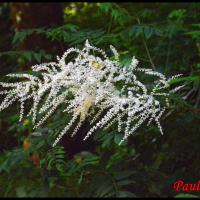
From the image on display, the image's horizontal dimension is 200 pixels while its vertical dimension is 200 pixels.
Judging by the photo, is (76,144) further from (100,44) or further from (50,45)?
(50,45)

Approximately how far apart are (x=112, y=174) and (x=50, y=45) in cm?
272

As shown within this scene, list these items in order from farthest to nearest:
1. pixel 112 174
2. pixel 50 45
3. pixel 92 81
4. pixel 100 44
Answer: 1. pixel 50 45
2. pixel 100 44
3. pixel 112 174
4. pixel 92 81

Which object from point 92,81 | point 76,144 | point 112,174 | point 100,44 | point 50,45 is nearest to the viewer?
point 92,81

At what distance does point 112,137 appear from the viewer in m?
3.38

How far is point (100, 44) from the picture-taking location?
14.0 ft

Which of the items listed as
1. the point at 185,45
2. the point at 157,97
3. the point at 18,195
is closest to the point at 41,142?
the point at 18,195

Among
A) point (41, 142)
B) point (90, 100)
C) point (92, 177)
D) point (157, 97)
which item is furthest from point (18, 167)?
point (157, 97)

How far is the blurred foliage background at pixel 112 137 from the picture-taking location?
3.32m

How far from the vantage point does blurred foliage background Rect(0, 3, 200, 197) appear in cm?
332

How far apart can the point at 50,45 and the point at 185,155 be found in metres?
2.15

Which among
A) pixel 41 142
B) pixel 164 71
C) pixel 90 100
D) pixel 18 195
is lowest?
pixel 18 195

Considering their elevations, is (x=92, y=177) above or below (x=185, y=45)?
below

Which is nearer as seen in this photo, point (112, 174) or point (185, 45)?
point (112, 174)

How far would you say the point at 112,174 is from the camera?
3.37m
